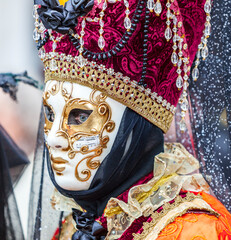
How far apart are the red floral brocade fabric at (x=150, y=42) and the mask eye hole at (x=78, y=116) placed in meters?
0.17

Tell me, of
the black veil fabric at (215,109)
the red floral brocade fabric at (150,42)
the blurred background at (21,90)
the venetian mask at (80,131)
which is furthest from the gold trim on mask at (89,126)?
the blurred background at (21,90)

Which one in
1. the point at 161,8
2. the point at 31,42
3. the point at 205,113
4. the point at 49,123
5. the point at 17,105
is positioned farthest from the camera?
the point at 31,42

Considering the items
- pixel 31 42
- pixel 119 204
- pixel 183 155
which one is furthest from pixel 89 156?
pixel 31 42

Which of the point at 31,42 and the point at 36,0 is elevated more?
the point at 36,0

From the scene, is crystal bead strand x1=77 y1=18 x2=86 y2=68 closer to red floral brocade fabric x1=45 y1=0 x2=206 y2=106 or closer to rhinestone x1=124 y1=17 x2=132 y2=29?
red floral brocade fabric x1=45 y1=0 x2=206 y2=106

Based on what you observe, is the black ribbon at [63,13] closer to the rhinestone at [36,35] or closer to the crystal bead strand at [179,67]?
the rhinestone at [36,35]

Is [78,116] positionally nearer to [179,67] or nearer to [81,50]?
[81,50]

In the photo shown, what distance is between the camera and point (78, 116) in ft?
4.92

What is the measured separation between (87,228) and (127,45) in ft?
2.21

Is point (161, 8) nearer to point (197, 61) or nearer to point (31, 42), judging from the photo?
point (197, 61)

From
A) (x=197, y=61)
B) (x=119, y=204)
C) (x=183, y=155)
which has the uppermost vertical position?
(x=197, y=61)

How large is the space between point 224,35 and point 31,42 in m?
1.38

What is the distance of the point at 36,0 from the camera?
149 centimetres

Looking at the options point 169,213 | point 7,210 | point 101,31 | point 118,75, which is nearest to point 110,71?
point 118,75
